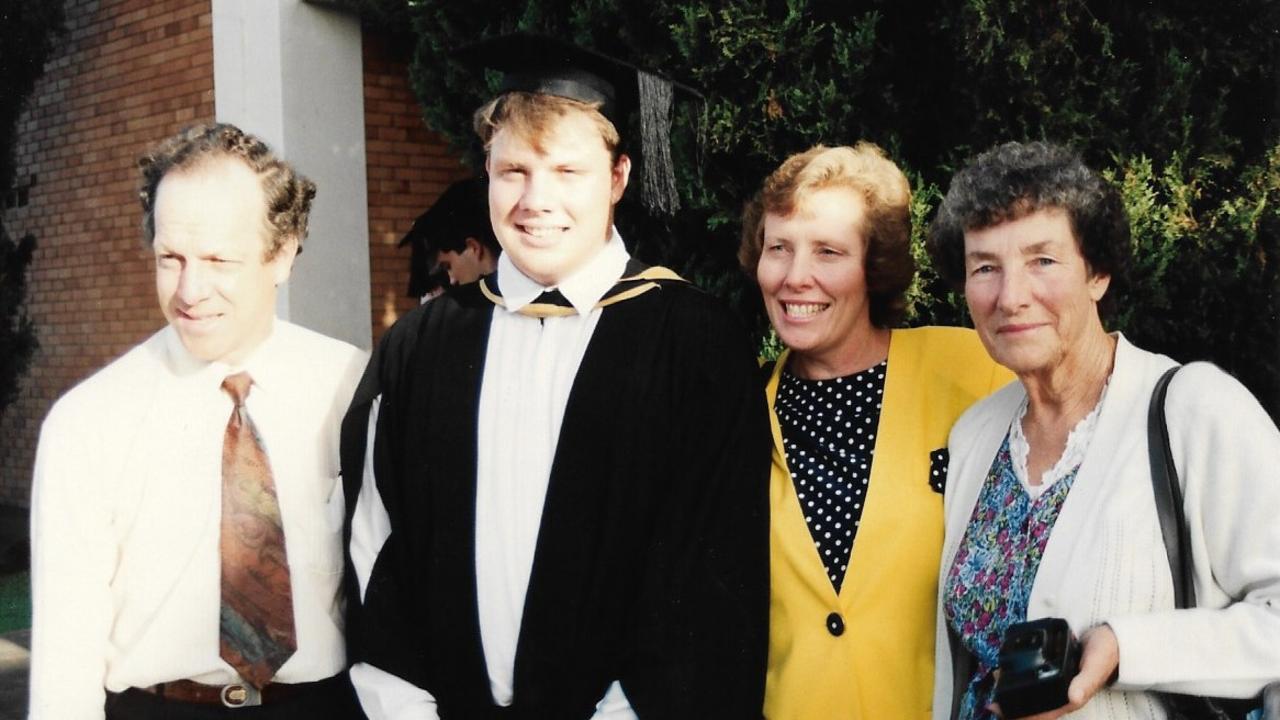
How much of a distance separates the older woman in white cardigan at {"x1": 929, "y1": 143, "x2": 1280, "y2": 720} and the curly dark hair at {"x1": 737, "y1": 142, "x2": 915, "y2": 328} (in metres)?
0.20

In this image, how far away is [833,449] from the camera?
95.5 inches

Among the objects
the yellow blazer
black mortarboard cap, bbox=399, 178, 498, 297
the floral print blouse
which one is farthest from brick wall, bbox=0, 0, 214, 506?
the floral print blouse

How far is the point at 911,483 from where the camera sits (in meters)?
2.37

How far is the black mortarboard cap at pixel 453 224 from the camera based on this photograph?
508cm

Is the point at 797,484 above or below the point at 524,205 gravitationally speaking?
below

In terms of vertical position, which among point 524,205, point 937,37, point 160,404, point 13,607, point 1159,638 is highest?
point 937,37

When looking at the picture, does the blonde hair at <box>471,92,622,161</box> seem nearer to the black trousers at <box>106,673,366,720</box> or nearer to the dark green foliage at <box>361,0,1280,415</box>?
the black trousers at <box>106,673,366,720</box>

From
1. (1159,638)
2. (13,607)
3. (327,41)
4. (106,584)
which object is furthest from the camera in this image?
(13,607)

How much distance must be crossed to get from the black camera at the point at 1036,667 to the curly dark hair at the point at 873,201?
3.11 feet

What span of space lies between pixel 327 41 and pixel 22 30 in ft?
9.37

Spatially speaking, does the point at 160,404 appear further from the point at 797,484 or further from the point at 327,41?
the point at 327,41

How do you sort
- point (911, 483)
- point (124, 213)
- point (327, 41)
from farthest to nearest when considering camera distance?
point (124, 213)
point (327, 41)
point (911, 483)

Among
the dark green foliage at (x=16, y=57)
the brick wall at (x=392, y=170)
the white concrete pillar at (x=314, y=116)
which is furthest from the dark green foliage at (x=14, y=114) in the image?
the brick wall at (x=392, y=170)

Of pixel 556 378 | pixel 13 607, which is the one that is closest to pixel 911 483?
pixel 556 378
